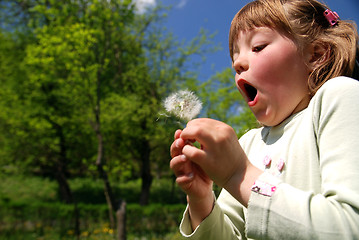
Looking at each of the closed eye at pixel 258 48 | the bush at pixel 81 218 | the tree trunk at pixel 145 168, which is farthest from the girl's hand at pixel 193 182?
the tree trunk at pixel 145 168

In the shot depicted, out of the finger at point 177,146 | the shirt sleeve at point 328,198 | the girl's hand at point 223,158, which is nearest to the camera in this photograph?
the shirt sleeve at point 328,198

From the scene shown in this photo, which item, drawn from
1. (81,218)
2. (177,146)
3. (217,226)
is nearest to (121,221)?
(81,218)

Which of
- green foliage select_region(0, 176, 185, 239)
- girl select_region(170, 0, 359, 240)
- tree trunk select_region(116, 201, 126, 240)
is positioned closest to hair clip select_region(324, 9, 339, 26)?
girl select_region(170, 0, 359, 240)

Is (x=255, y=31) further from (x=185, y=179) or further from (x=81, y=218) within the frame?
(x=81, y=218)

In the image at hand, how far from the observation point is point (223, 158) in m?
0.81

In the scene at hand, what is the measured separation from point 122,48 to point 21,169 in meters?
8.03

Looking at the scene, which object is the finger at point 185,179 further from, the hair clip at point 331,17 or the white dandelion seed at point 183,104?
the hair clip at point 331,17

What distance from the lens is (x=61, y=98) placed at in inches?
578

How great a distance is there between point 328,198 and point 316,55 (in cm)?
58

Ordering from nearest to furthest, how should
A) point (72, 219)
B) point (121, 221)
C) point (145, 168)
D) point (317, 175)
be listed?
1. point (317, 175)
2. point (121, 221)
3. point (72, 219)
4. point (145, 168)

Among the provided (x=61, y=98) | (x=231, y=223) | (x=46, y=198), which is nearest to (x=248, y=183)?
(x=231, y=223)

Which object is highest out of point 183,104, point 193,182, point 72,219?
point 183,104

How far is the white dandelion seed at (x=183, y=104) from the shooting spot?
44.9 inches

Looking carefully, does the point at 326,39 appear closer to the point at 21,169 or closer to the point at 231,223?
the point at 231,223
